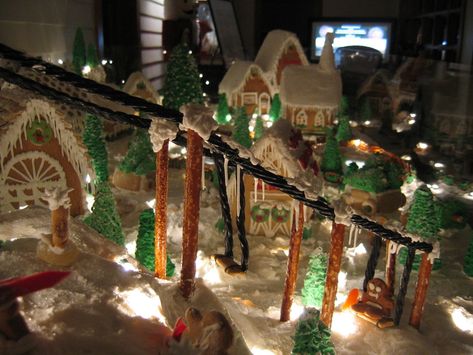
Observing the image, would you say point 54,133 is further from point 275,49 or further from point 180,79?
point 275,49

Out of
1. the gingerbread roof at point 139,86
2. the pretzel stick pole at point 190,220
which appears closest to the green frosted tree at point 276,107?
the gingerbread roof at point 139,86

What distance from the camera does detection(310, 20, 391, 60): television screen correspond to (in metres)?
21.9

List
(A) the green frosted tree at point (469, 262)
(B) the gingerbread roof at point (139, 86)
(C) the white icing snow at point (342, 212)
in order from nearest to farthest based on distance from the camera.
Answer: (C) the white icing snow at point (342, 212), (A) the green frosted tree at point (469, 262), (B) the gingerbread roof at point (139, 86)

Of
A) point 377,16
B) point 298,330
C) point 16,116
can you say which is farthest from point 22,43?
point 377,16

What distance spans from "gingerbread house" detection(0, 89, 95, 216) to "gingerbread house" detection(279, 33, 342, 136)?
7820mm

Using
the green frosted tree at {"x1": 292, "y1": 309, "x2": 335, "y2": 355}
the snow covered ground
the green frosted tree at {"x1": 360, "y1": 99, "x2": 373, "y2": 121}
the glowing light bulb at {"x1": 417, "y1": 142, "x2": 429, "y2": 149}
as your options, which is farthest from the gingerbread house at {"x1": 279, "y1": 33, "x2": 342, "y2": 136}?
the green frosted tree at {"x1": 292, "y1": 309, "x2": 335, "y2": 355}

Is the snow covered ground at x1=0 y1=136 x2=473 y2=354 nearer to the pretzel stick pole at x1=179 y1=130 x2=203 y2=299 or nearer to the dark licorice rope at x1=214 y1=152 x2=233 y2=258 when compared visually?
the pretzel stick pole at x1=179 y1=130 x2=203 y2=299

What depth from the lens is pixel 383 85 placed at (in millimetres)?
15922

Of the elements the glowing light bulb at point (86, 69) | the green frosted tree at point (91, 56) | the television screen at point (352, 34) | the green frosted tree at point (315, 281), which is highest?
the television screen at point (352, 34)

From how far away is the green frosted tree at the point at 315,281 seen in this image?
5.39 meters

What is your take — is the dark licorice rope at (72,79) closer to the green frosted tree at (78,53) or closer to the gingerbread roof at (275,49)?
the green frosted tree at (78,53)

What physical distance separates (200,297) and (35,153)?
173 inches

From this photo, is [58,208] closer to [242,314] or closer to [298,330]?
[298,330]

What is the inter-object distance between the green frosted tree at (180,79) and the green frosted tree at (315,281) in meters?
9.30
